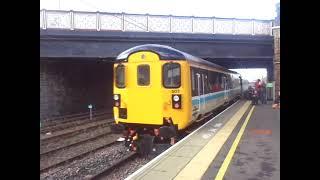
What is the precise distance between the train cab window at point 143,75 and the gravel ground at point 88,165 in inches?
83.7

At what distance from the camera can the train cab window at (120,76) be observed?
33.2ft

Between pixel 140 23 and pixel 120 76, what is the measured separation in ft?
18.0

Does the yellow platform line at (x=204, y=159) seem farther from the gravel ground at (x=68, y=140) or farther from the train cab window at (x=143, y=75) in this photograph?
the gravel ground at (x=68, y=140)

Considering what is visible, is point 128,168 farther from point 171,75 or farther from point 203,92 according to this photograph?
point 203,92

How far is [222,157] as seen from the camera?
7.45 metres

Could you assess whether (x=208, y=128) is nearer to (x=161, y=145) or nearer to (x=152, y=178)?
(x=161, y=145)

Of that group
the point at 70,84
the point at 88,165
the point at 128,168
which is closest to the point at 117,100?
the point at 88,165

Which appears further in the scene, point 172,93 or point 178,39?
point 178,39

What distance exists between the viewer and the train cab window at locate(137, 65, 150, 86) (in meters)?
9.80

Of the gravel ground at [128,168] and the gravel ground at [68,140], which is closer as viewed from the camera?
the gravel ground at [128,168]


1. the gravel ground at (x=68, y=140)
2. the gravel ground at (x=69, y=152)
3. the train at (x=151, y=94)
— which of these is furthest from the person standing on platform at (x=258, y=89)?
the train at (x=151, y=94)
